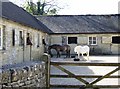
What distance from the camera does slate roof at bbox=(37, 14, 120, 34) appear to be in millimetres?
37469

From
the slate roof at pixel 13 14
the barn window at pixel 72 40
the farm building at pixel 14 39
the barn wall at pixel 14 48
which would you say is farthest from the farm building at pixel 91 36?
the barn wall at pixel 14 48

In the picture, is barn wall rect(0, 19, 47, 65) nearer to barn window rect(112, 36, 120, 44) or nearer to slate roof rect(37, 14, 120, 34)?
slate roof rect(37, 14, 120, 34)

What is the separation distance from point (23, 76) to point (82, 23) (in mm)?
32669

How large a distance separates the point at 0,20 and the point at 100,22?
26.4 metres

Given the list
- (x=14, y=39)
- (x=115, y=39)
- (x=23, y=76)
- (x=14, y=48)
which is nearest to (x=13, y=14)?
(x=14, y=39)

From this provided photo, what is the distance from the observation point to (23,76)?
7668 mm

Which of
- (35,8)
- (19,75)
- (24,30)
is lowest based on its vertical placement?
(19,75)

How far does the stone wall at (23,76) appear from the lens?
6840mm

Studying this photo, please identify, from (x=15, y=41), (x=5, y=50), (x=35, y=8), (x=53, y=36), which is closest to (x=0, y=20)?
(x=5, y=50)

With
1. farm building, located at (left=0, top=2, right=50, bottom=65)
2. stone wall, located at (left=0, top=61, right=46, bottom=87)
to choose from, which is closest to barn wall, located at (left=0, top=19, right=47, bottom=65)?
farm building, located at (left=0, top=2, right=50, bottom=65)

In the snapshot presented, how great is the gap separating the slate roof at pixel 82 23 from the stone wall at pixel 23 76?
2820cm

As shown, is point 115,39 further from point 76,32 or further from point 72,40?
point 72,40

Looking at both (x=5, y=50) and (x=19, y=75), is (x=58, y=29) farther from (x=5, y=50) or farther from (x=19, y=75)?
(x=19, y=75)

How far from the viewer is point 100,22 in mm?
40406
